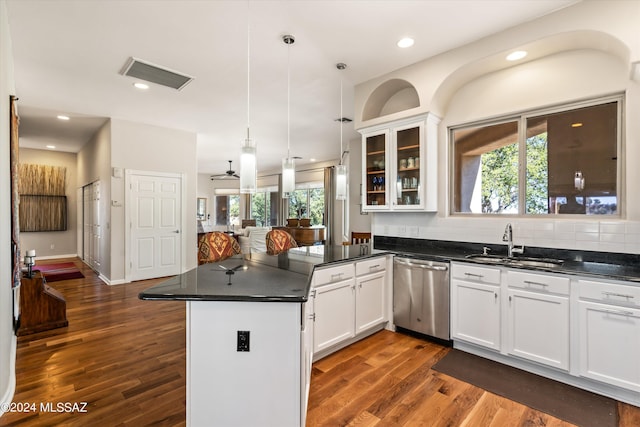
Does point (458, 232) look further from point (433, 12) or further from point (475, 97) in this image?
point (433, 12)

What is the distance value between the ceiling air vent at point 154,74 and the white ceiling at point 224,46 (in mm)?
95

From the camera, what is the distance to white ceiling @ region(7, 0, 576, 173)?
248 centimetres

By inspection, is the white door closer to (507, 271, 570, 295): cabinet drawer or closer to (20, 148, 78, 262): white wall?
(20, 148, 78, 262): white wall

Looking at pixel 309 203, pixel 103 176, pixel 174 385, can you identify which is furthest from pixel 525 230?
pixel 309 203

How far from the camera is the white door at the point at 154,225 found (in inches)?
217

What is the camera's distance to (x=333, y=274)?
268cm

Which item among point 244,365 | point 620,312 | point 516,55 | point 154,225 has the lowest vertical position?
point 244,365

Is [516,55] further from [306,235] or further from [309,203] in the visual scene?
[309,203]

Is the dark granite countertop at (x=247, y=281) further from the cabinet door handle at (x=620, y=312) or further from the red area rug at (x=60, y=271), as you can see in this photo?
the red area rug at (x=60, y=271)

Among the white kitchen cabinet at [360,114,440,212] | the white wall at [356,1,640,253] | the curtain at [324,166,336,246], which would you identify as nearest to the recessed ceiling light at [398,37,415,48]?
the white wall at [356,1,640,253]

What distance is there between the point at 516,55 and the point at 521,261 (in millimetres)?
1889

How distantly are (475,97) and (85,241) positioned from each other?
8.56 m

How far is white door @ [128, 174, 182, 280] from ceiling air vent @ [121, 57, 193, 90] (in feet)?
7.61

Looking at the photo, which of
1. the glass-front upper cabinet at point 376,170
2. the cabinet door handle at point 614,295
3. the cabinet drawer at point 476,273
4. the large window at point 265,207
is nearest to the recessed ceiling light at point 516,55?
the glass-front upper cabinet at point 376,170
